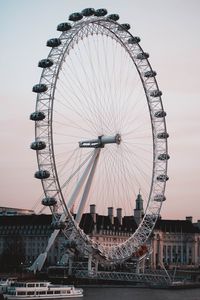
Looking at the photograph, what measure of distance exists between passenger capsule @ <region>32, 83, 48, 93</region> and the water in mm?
11602

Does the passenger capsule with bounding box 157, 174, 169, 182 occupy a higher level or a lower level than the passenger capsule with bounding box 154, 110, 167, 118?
lower

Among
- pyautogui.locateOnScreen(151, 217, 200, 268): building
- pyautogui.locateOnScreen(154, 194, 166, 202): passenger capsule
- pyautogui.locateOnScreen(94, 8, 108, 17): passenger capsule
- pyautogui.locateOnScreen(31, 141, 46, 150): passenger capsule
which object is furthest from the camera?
pyautogui.locateOnScreen(151, 217, 200, 268): building

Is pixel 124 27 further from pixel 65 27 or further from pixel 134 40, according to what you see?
pixel 65 27

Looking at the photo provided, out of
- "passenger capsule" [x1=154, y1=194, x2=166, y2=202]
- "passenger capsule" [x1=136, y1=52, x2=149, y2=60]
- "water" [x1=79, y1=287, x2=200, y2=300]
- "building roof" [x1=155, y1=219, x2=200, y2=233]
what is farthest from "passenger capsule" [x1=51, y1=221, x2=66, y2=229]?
"building roof" [x1=155, y1=219, x2=200, y2=233]

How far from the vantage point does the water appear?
3969 cm

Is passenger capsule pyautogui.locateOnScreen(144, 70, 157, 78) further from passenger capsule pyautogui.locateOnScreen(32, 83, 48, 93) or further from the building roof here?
the building roof

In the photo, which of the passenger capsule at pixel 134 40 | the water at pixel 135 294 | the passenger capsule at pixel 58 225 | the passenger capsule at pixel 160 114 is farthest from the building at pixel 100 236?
the passenger capsule at pixel 134 40

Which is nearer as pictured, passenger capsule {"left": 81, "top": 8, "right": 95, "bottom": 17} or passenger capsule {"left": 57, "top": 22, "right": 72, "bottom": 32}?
passenger capsule {"left": 57, "top": 22, "right": 72, "bottom": 32}

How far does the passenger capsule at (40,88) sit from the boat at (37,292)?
10.6 metres

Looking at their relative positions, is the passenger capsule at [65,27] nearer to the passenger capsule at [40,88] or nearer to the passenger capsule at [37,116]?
the passenger capsule at [40,88]

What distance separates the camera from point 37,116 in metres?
37.9

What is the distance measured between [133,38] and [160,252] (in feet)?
167

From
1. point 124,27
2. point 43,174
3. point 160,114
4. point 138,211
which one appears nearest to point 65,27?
point 124,27

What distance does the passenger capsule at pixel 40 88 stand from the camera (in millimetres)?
38344
